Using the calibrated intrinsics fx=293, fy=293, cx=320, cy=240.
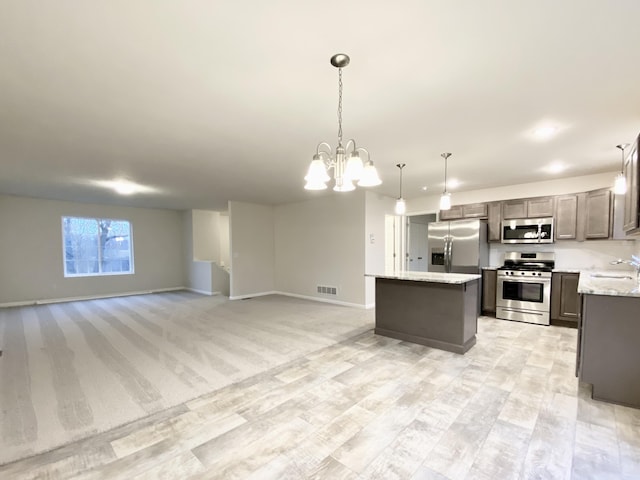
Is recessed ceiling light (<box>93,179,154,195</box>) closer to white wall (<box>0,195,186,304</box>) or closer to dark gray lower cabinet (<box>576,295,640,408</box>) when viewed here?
white wall (<box>0,195,186,304</box>)

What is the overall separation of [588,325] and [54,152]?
604 cm

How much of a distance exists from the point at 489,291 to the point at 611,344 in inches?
115

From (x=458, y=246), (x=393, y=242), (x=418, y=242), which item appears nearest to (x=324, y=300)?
(x=393, y=242)

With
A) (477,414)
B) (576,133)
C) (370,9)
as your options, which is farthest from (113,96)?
(576,133)

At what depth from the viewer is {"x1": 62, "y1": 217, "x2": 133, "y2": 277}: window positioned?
7293mm

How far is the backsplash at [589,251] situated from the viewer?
459 cm

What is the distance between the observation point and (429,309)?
151 inches

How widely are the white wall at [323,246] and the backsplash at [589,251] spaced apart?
3074mm

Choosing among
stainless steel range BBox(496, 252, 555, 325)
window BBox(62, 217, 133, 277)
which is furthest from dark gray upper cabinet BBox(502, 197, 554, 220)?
window BBox(62, 217, 133, 277)

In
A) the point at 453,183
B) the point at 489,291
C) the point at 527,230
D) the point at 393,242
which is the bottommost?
the point at 489,291

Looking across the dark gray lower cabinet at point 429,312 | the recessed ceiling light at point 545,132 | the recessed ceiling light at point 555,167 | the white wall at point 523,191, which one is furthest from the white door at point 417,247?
the recessed ceiling light at point 545,132

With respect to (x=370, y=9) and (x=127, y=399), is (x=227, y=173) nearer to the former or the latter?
(x=127, y=399)

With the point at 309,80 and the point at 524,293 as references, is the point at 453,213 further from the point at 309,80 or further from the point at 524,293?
the point at 309,80

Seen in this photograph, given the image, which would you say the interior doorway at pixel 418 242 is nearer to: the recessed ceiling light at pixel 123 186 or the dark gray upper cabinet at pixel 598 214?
the dark gray upper cabinet at pixel 598 214
